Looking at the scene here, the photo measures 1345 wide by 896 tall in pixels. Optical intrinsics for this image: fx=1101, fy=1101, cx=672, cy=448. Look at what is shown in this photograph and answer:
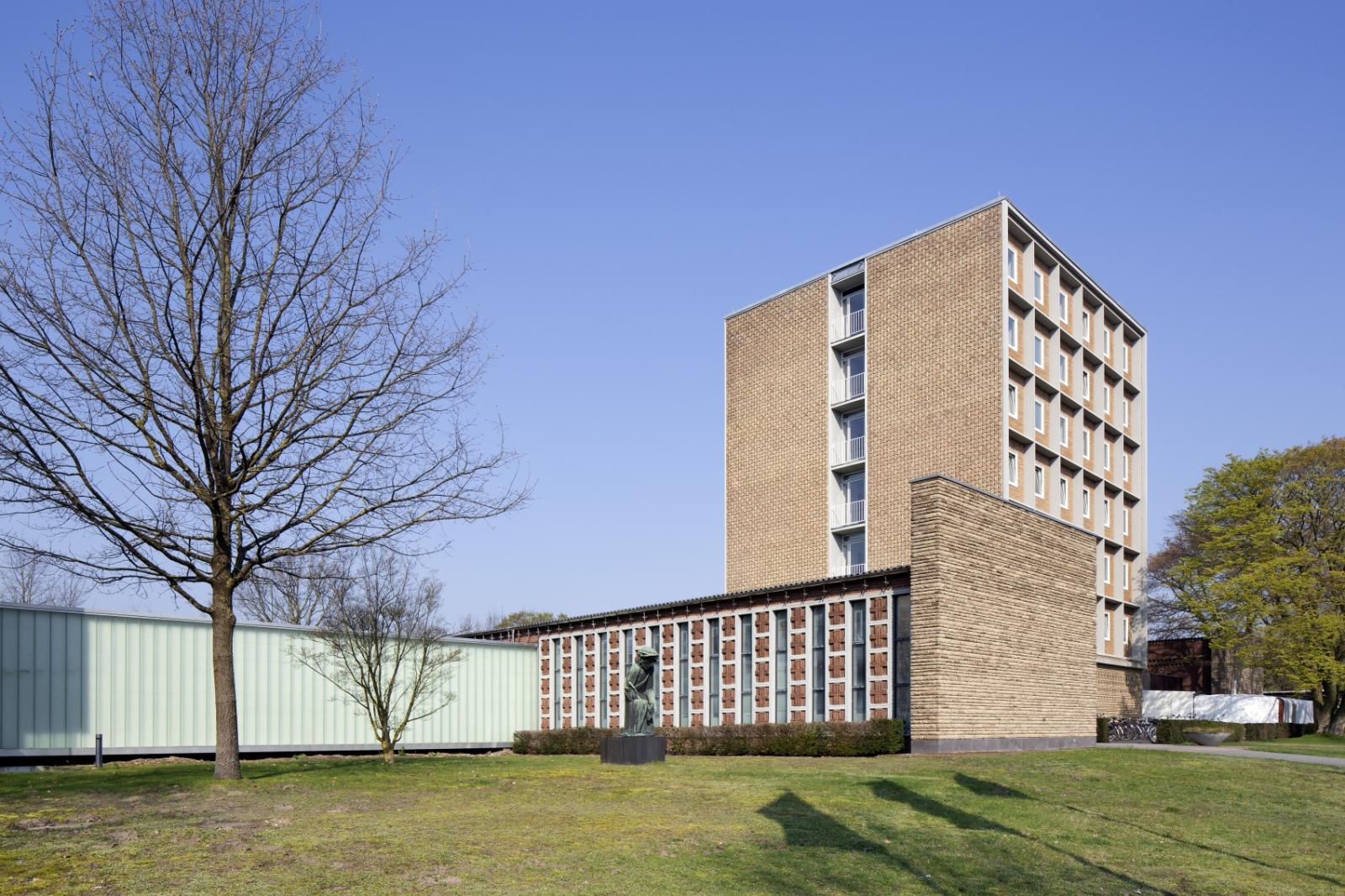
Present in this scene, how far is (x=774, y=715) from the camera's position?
1256 inches

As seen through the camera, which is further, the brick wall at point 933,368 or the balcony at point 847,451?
the balcony at point 847,451

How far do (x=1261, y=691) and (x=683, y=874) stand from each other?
77.5m

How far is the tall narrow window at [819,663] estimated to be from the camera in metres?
30.3

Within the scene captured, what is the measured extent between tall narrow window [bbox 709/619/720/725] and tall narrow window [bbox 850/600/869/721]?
19.1 feet

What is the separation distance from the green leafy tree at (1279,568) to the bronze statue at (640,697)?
3726 centimetres

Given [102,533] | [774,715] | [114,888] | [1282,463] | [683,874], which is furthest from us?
[1282,463]

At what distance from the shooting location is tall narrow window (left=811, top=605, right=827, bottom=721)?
30344mm

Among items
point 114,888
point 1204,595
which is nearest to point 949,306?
point 1204,595

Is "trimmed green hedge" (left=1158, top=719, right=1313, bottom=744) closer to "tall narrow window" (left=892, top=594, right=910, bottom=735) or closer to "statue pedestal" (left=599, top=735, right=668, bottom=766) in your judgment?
"tall narrow window" (left=892, top=594, right=910, bottom=735)

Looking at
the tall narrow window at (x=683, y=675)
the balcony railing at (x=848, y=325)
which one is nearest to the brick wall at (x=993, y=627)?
the tall narrow window at (x=683, y=675)

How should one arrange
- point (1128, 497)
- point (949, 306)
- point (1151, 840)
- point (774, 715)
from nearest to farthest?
point (1151, 840)
point (774, 715)
point (949, 306)
point (1128, 497)

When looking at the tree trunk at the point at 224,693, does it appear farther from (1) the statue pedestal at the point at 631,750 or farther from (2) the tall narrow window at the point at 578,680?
(2) the tall narrow window at the point at 578,680

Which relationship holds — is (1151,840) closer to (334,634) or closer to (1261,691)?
(334,634)

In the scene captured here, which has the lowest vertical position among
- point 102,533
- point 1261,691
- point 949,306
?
point 1261,691
